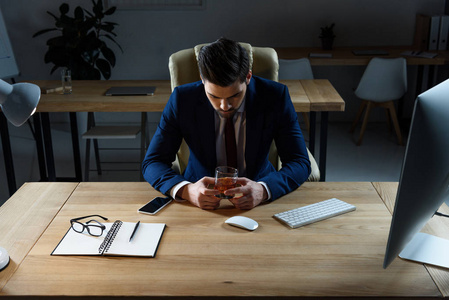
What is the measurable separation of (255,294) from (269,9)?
4.08 metres

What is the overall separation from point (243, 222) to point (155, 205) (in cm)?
32

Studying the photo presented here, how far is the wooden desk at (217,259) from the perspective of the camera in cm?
115

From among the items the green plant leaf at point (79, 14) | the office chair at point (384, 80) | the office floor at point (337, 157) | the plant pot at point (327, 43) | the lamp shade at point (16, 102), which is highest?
the green plant leaf at point (79, 14)

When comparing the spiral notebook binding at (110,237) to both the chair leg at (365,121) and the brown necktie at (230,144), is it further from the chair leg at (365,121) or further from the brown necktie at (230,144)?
the chair leg at (365,121)

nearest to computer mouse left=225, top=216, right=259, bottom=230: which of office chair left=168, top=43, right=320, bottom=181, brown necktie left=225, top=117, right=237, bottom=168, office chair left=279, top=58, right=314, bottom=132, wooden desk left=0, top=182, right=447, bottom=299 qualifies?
wooden desk left=0, top=182, right=447, bottom=299

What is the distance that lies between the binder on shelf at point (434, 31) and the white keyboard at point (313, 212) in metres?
3.53

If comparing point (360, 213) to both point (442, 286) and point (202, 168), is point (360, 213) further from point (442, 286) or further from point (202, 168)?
point (202, 168)

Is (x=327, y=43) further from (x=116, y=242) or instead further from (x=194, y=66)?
(x=116, y=242)

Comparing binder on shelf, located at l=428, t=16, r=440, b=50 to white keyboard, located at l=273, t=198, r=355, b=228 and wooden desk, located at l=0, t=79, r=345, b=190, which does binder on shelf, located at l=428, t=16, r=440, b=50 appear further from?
white keyboard, located at l=273, t=198, r=355, b=228


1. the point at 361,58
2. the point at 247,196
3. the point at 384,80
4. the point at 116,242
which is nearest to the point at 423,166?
the point at 247,196

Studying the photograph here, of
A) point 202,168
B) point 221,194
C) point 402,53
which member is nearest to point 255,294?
point 221,194

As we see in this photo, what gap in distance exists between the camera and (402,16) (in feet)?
15.8

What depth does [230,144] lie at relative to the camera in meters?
1.95

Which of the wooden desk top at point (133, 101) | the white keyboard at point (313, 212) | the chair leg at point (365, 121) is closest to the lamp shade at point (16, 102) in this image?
the white keyboard at point (313, 212)
